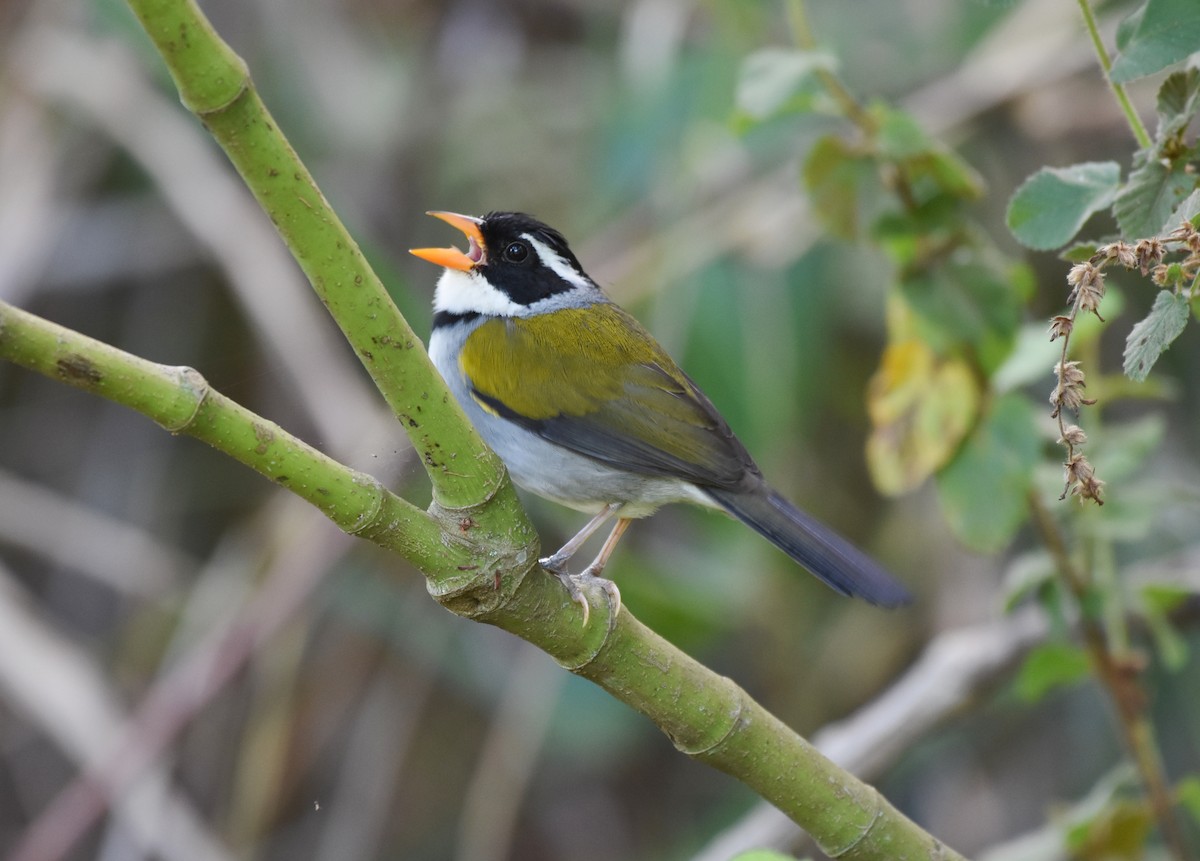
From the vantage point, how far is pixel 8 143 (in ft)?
15.1

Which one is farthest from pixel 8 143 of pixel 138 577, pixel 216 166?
pixel 138 577

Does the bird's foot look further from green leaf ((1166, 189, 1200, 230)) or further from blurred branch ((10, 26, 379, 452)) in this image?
blurred branch ((10, 26, 379, 452))

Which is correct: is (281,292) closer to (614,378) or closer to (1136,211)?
(614,378)

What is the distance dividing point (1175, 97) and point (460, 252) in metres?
1.77

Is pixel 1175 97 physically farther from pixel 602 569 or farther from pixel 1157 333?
pixel 602 569

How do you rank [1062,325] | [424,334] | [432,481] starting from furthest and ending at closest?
1. [424,334]
2. [432,481]
3. [1062,325]

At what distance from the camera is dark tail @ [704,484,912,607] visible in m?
2.39

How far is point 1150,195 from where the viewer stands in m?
1.52

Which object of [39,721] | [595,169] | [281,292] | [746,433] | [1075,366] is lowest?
[39,721]

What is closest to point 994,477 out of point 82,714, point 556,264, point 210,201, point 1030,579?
point 1030,579

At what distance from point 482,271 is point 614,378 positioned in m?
0.45

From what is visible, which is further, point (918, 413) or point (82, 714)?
point (82, 714)

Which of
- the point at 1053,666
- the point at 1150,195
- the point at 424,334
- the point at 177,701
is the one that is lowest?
the point at 177,701

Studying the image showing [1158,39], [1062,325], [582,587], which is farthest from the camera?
[582,587]
